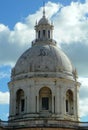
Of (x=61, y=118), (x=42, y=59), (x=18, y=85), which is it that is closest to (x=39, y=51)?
(x=42, y=59)

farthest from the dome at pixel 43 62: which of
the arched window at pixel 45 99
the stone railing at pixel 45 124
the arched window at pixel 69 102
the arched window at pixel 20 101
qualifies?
the stone railing at pixel 45 124

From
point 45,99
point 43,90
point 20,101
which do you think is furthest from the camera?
point 20,101

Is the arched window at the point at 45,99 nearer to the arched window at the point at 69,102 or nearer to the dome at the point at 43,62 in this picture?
the dome at the point at 43,62

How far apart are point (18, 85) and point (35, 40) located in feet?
26.0

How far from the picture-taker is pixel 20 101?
221 ft

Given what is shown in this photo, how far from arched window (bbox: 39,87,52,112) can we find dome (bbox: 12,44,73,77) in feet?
8.38

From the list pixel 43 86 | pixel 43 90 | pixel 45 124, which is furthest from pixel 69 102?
pixel 45 124

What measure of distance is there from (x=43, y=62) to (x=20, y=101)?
20.8ft

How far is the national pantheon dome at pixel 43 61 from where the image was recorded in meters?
66.5

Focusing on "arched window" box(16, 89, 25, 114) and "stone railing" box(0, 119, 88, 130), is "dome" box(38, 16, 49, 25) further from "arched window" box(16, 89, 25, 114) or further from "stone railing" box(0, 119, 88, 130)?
"stone railing" box(0, 119, 88, 130)

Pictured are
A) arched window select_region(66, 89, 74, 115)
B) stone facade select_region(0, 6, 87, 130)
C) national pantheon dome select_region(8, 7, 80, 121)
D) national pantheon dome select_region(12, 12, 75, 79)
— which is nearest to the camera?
stone facade select_region(0, 6, 87, 130)

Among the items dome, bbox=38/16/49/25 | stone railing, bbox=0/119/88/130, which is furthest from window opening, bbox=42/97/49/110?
dome, bbox=38/16/49/25

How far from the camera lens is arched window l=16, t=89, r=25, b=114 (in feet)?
219

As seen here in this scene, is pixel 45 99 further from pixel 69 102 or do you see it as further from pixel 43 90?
pixel 69 102
